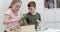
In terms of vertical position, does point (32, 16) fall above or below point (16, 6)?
below

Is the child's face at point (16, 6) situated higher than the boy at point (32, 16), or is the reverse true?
the child's face at point (16, 6)

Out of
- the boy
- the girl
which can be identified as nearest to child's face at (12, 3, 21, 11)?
the girl

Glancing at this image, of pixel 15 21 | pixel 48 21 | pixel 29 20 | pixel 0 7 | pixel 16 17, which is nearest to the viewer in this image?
pixel 15 21

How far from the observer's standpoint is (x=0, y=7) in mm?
1898

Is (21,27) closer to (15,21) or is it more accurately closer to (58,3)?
(15,21)

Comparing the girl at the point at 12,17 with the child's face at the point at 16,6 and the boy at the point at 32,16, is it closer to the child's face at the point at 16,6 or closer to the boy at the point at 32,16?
the child's face at the point at 16,6

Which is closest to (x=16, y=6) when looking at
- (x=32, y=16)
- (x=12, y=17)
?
(x=12, y=17)

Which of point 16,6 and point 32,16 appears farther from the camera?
point 32,16

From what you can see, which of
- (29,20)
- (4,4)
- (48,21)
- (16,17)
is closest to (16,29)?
(16,17)

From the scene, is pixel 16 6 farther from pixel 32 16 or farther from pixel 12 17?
pixel 32 16

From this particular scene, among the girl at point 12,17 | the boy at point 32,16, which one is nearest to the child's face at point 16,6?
the girl at point 12,17

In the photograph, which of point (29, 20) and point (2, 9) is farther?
point (2, 9)

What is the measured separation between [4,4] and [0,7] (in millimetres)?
147

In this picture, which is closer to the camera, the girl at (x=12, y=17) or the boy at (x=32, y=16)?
the girl at (x=12, y=17)
